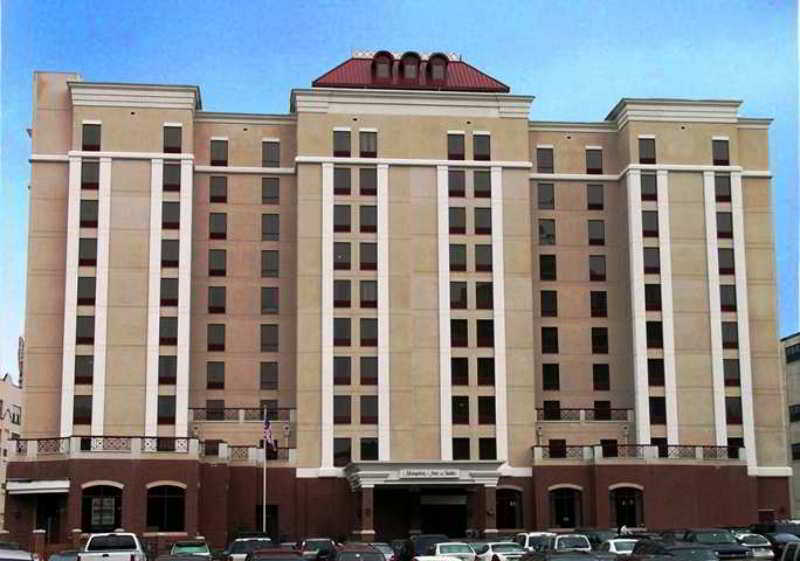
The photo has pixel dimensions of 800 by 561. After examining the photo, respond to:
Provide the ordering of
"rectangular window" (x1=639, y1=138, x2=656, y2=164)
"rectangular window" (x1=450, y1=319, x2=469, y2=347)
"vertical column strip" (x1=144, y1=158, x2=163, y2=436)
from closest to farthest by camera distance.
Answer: "vertical column strip" (x1=144, y1=158, x2=163, y2=436)
"rectangular window" (x1=450, y1=319, x2=469, y2=347)
"rectangular window" (x1=639, y1=138, x2=656, y2=164)

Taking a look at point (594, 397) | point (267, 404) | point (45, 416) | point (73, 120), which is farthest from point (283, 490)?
point (73, 120)

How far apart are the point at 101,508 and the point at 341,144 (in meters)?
29.7

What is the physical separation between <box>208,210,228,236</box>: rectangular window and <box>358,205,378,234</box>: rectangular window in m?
9.78

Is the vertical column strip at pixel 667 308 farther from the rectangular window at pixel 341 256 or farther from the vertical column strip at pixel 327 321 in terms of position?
the vertical column strip at pixel 327 321

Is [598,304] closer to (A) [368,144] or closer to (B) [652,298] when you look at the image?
(B) [652,298]

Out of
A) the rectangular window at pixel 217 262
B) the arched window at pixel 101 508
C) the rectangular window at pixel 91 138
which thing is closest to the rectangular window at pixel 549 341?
the rectangular window at pixel 217 262

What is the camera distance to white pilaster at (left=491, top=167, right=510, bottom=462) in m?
88.4

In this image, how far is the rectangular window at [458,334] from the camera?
88969mm

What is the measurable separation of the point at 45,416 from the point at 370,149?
28313 mm

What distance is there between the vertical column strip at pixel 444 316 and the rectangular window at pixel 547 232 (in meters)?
7.84

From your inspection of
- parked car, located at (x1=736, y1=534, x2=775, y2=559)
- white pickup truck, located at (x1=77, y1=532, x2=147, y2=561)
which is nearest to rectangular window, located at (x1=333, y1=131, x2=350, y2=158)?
parked car, located at (x1=736, y1=534, x2=775, y2=559)

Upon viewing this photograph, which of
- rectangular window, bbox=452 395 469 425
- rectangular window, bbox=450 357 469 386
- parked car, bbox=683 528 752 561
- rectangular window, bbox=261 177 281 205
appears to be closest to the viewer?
parked car, bbox=683 528 752 561

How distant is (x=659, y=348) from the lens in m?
90.5

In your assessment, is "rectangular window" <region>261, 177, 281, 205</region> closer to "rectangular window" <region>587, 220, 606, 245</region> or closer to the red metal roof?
the red metal roof
